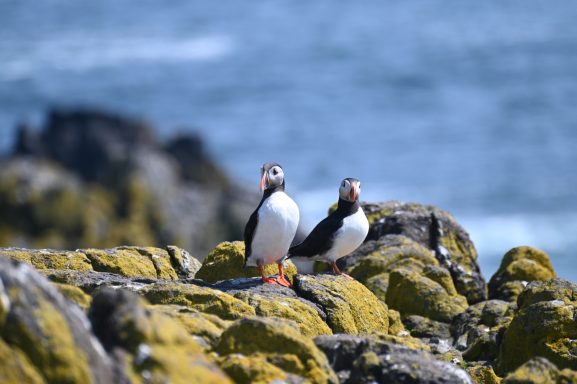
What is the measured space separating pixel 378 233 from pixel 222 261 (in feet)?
13.2

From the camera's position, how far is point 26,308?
24.7 ft

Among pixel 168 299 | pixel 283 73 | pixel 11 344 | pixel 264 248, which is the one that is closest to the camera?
pixel 11 344

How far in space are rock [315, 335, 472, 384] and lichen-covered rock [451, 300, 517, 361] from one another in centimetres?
350

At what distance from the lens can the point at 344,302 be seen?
1250 centimetres

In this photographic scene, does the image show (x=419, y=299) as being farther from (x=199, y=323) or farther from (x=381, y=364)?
(x=199, y=323)

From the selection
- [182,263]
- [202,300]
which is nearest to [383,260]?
[182,263]

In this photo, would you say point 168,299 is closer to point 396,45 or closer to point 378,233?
point 378,233

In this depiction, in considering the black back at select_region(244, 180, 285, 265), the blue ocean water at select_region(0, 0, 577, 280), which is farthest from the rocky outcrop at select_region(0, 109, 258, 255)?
the black back at select_region(244, 180, 285, 265)

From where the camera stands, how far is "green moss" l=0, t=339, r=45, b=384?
23.9 feet

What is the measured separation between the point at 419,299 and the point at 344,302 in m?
2.83

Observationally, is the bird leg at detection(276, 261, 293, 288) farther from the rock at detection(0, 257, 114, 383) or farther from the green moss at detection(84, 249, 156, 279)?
the rock at detection(0, 257, 114, 383)

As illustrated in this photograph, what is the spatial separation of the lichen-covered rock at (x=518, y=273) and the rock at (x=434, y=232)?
333 mm

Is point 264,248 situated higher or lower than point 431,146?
lower

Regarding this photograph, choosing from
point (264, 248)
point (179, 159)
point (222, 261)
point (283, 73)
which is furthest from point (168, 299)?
point (283, 73)
